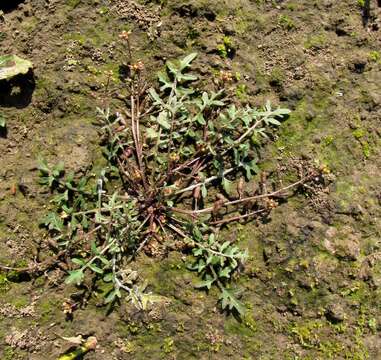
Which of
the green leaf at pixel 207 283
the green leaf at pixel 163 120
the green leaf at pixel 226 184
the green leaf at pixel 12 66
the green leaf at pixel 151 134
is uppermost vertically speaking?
the green leaf at pixel 12 66

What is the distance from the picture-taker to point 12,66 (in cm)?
451

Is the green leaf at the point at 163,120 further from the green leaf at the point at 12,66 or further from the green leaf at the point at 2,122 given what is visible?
the green leaf at the point at 2,122

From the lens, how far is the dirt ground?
4398 millimetres

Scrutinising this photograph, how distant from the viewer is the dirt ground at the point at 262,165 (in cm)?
440

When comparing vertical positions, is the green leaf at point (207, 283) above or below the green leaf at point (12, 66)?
below

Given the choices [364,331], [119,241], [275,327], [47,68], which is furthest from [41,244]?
[364,331]

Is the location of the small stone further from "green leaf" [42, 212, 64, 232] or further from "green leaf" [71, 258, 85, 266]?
"green leaf" [42, 212, 64, 232]

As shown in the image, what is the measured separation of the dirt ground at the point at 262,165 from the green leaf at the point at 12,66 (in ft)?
0.40

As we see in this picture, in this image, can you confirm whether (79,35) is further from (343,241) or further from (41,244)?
(343,241)

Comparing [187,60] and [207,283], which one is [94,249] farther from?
[187,60]

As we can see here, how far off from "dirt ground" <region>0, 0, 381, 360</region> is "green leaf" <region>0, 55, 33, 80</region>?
12 centimetres

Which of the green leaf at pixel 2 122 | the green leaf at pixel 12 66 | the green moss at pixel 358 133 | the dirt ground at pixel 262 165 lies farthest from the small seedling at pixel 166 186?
the green leaf at pixel 12 66

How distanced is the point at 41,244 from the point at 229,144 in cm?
193

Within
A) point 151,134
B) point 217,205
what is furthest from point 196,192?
point 151,134
